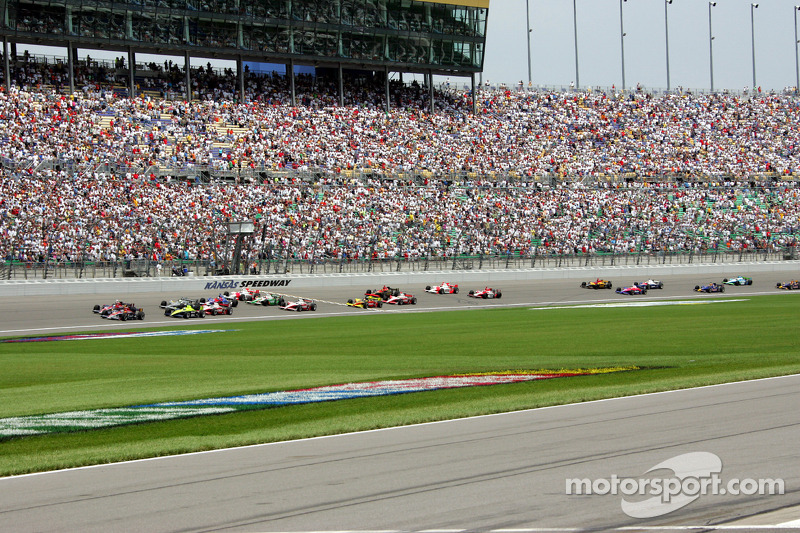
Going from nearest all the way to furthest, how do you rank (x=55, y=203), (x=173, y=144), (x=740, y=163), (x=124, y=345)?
(x=124, y=345) → (x=55, y=203) → (x=173, y=144) → (x=740, y=163)

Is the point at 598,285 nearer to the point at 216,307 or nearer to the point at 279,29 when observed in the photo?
the point at 216,307

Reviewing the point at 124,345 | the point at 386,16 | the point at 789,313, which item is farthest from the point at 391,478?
the point at 386,16

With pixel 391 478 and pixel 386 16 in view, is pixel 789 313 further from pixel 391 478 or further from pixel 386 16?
pixel 386 16

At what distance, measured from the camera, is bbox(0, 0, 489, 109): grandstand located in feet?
193

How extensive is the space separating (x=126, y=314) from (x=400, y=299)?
13.2m

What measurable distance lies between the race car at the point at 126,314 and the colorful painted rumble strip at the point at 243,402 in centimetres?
2425

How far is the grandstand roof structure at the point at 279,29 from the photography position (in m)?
59.0

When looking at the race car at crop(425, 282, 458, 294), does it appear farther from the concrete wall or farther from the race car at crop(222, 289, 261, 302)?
the race car at crop(222, 289, 261, 302)

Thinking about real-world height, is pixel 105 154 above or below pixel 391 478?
above

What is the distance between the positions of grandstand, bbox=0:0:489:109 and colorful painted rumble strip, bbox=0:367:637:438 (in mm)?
47688

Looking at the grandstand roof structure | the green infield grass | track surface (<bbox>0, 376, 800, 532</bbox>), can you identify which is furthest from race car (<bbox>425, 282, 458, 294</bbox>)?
track surface (<bbox>0, 376, 800, 532</bbox>)

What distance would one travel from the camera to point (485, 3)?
240 feet

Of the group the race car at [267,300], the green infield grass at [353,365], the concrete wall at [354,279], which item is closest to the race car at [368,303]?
the race car at [267,300]

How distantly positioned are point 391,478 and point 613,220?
182 feet
